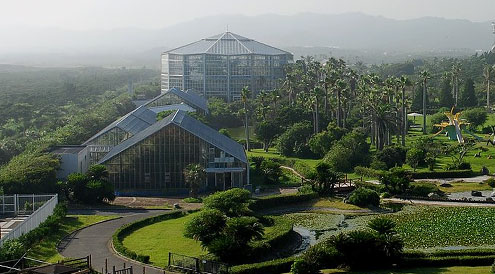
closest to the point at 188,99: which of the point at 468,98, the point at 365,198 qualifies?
the point at 468,98

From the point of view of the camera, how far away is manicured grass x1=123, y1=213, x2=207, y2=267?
43.5 m

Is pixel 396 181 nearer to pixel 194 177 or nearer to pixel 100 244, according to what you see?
pixel 194 177

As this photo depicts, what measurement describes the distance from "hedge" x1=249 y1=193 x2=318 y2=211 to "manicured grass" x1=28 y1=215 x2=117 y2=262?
1183cm

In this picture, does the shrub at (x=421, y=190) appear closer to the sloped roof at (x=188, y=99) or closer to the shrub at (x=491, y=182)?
the shrub at (x=491, y=182)

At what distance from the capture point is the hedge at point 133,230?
41531mm

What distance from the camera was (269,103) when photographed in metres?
114

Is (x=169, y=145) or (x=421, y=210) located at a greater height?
(x=169, y=145)

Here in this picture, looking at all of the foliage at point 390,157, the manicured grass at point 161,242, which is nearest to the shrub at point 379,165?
the foliage at point 390,157

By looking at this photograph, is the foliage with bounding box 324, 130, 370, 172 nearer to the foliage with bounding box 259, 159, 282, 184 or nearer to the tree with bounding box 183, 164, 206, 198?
the foliage with bounding box 259, 159, 282, 184

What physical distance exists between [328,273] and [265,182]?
107 ft

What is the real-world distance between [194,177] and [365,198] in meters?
15.5

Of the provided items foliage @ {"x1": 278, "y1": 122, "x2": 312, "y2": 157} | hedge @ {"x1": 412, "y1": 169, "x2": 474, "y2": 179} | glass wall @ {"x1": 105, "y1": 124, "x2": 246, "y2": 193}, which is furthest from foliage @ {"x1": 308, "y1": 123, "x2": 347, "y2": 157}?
glass wall @ {"x1": 105, "y1": 124, "x2": 246, "y2": 193}

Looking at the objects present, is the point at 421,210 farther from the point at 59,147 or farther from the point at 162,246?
the point at 59,147

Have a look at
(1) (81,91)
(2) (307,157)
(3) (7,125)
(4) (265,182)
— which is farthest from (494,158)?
(1) (81,91)
